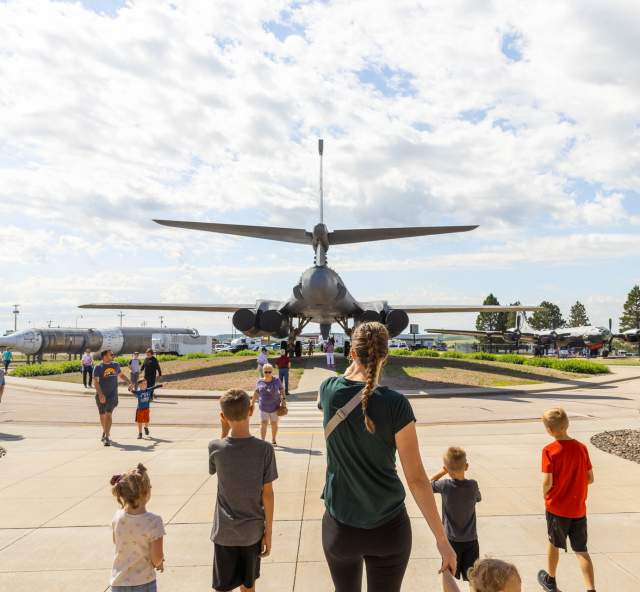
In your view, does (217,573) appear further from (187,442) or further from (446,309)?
(446,309)

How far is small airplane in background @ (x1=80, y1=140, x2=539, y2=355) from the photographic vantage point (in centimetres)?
2206

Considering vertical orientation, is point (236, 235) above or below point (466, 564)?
above

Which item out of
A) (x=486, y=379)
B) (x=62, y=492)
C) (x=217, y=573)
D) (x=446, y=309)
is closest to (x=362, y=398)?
(x=217, y=573)

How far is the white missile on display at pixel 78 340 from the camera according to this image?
1817 inches

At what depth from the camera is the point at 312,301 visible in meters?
22.5

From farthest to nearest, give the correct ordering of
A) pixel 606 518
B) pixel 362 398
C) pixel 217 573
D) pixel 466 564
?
pixel 606 518, pixel 466 564, pixel 217 573, pixel 362 398

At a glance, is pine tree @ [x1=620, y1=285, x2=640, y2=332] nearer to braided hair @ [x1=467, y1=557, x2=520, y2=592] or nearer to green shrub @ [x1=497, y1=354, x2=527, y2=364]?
green shrub @ [x1=497, y1=354, x2=527, y2=364]

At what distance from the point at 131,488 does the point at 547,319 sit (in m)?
118

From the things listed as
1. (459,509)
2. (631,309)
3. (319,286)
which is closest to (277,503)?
(459,509)

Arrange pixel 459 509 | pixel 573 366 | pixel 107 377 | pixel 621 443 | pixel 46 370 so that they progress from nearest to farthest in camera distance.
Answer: pixel 459 509, pixel 621 443, pixel 107 377, pixel 573 366, pixel 46 370

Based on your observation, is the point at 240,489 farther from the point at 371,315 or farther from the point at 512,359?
the point at 512,359

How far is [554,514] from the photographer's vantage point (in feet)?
13.3

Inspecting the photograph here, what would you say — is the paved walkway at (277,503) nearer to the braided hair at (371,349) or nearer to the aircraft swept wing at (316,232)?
the braided hair at (371,349)

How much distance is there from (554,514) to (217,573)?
8.15ft
